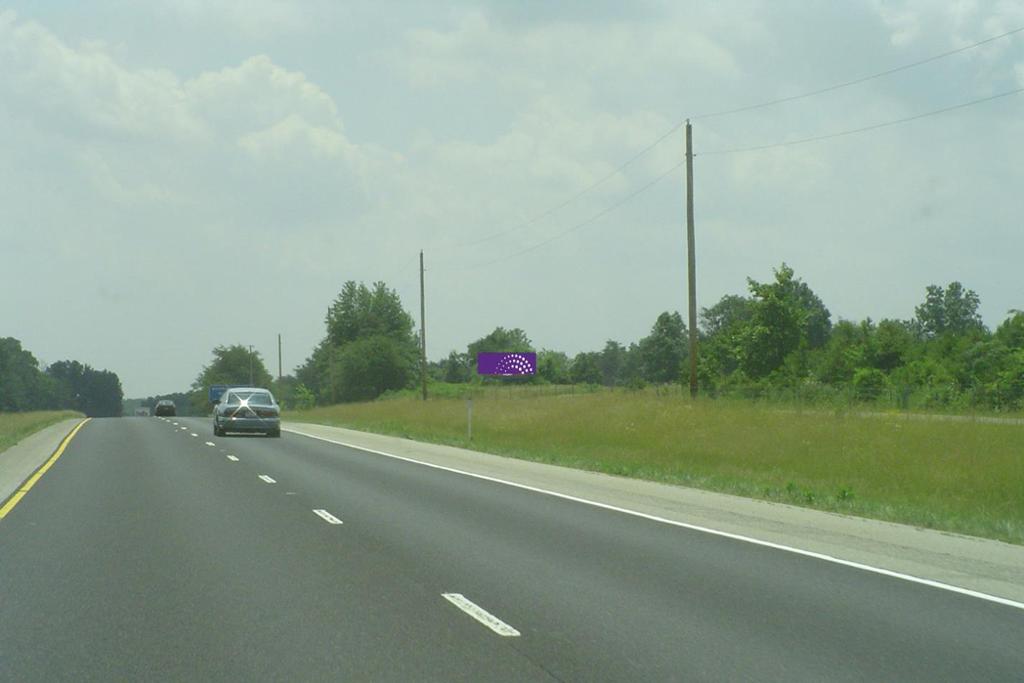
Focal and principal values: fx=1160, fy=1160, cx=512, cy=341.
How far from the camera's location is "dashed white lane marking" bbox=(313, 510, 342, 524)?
15.3 metres

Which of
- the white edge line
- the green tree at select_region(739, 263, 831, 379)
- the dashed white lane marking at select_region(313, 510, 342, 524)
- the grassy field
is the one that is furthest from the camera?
the green tree at select_region(739, 263, 831, 379)

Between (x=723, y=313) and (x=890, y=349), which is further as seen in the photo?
(x=723, y=313)

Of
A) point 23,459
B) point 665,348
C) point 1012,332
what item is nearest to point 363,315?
point 665,348

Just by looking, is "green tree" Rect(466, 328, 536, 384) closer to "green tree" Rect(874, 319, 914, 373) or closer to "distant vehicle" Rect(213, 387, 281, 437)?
"green tree" Rect(874, 319, 914, 373)

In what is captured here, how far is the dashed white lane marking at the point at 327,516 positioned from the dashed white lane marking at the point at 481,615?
5.66 m

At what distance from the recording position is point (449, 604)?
9.42 metres

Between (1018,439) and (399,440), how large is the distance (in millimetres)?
21947

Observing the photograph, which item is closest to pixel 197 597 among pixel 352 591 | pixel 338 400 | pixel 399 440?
pixel 352 591

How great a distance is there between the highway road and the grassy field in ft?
16.9

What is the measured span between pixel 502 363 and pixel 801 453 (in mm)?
42911

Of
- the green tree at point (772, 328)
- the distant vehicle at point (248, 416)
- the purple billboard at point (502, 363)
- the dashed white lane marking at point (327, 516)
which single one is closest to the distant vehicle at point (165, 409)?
the purple billboard at point (502, 363)

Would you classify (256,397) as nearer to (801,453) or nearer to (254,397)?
(254,397)

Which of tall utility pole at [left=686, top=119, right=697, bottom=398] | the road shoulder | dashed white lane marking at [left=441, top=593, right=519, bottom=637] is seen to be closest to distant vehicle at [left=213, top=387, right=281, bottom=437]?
the road shoulder

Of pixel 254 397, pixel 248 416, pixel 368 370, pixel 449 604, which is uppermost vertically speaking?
pixel 368 370
